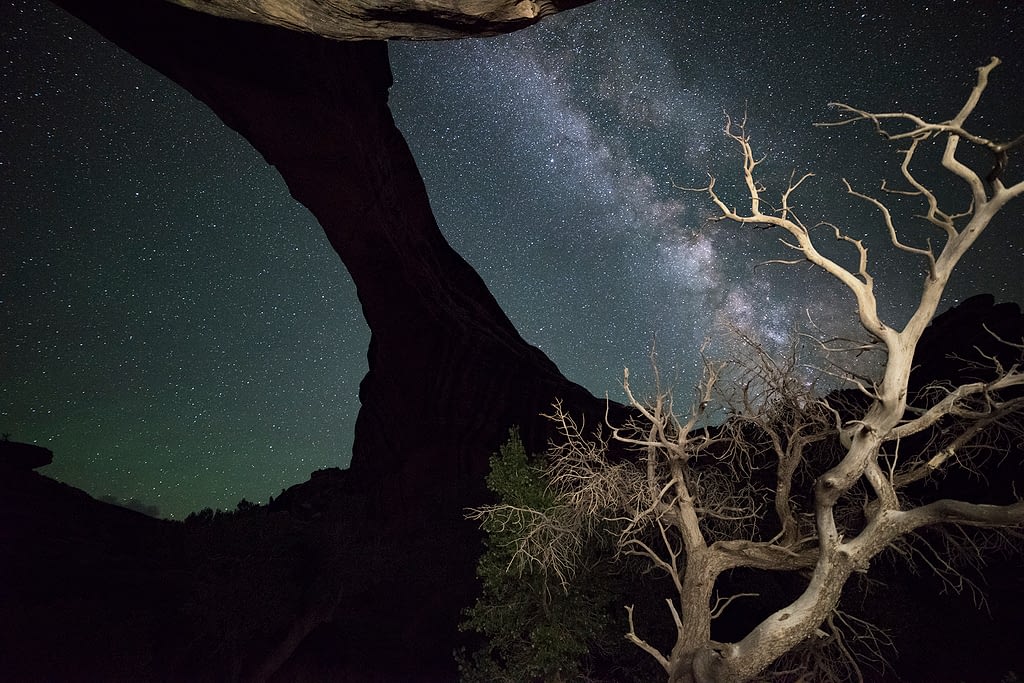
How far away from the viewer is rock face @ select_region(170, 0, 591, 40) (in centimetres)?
434

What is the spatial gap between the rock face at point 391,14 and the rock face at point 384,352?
10.7m

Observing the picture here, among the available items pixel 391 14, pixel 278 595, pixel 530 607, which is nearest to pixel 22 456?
pixel 278 595

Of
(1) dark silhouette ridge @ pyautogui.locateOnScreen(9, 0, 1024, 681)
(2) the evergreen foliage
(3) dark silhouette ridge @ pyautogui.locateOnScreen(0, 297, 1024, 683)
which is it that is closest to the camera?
(2) the evergreen foliage

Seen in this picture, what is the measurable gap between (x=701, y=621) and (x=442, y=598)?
17822 mm

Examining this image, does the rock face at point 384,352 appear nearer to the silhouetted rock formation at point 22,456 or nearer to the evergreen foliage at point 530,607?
the evergreen foliage at point 530,607

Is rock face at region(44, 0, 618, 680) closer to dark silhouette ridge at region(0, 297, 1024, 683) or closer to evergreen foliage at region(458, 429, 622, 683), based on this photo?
dark silhouette ridge at region(0, 297, 1024, 683)

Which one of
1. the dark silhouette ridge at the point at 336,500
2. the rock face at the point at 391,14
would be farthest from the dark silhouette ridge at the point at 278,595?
the rock face at the point at 391,14

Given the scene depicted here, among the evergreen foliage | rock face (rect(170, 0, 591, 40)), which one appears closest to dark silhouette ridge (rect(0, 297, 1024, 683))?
the evergreen foliage

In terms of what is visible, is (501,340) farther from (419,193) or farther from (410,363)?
(419,193)

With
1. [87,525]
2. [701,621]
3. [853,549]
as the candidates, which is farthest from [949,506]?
[87,525]

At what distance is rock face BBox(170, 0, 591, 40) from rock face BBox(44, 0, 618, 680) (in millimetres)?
10676

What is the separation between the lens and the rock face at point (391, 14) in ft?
14.2

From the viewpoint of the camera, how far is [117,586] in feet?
67.3

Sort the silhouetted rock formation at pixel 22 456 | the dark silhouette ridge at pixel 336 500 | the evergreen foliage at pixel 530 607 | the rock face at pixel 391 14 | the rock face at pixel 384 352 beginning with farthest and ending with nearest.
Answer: the silhouetted rock formation at pixel 22 456
the dark silhouette ridge at pixel 336 500
the rock face at pixel 384 352
the evergreen foliage at pixel 530 607
the rock face at pixel 391 14
